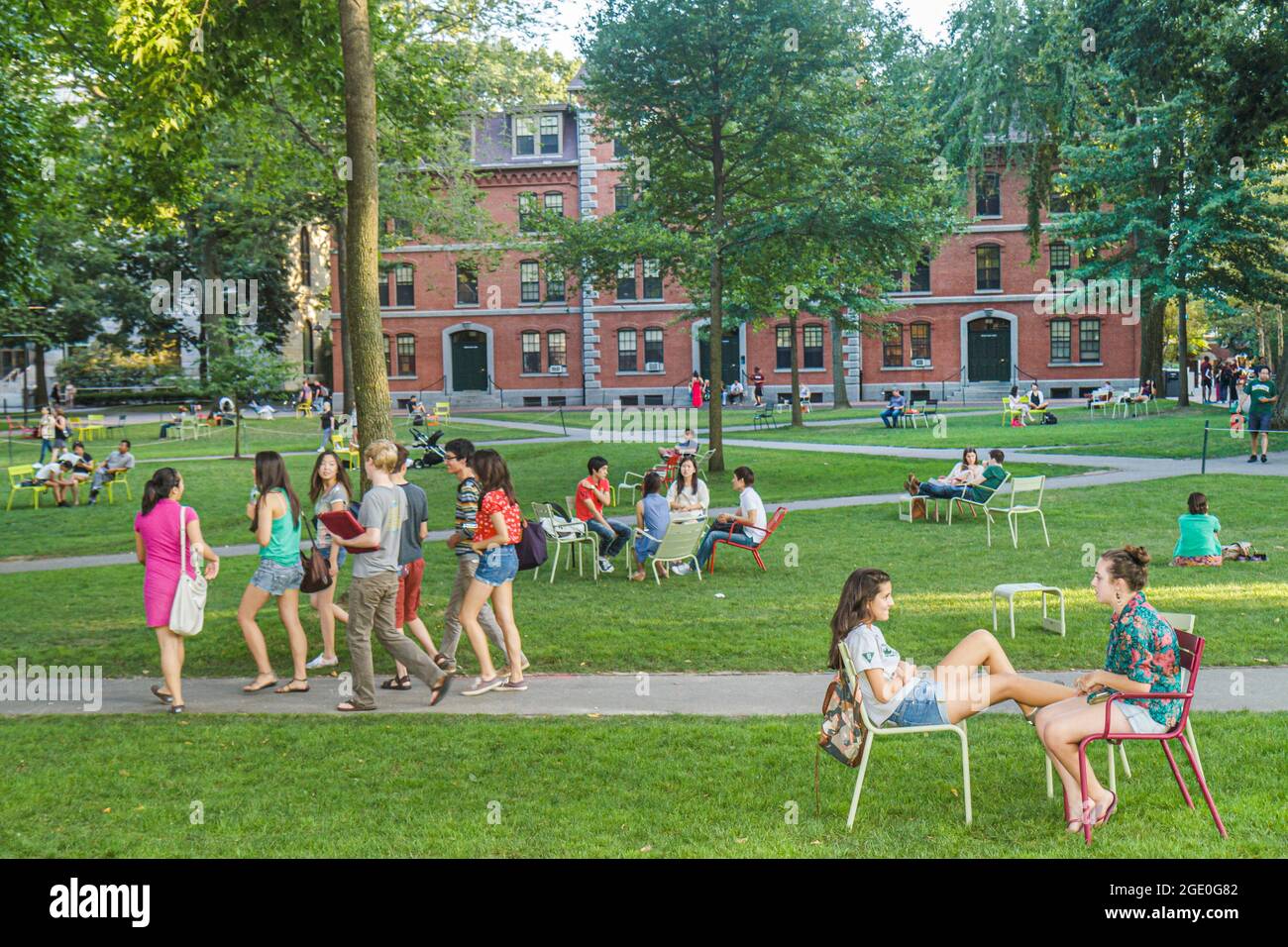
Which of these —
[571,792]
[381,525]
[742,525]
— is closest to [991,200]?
[742,525]

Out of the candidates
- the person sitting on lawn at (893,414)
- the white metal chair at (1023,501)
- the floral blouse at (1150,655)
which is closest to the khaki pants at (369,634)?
the floral blouse at (1150,655)

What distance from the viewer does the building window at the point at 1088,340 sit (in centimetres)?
5134

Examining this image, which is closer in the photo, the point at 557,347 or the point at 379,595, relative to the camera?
the point at 379,595

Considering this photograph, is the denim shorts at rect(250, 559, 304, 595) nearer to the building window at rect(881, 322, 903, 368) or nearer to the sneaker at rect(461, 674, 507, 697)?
the sneaker at rect(461, 674, 507, 697)

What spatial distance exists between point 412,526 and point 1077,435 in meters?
25.1

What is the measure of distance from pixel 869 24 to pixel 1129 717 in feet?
66.5

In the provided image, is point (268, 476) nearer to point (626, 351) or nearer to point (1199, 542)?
point (1199, 542)

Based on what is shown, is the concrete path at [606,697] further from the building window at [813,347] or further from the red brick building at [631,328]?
the building window at [813,347]

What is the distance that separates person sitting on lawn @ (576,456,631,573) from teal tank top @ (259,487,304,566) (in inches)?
216

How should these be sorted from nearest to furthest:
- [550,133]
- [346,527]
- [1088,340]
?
[346,527] → [1088,340] → [550,133]

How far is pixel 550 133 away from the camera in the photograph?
182 ft

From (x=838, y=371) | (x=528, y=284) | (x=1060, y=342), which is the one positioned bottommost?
(x=838, y=371)

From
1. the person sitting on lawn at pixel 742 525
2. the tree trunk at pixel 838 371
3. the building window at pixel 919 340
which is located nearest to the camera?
the person sitting on lawn at pixel 742 525

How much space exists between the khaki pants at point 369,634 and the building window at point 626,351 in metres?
47.6
